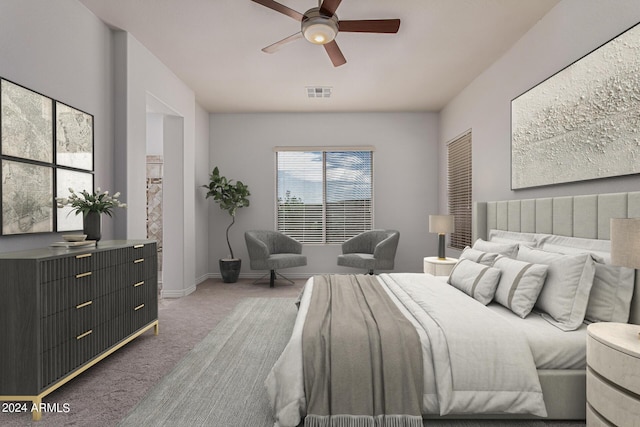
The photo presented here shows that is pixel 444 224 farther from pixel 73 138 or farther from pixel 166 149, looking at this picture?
pixel 73 138

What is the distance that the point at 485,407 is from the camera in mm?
1842

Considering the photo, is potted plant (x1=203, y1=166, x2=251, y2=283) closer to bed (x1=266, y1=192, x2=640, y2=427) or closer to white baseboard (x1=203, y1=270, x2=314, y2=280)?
white baseboard (x1=203, y1=270, x2=314, y2=280)

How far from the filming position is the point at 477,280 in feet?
8.83

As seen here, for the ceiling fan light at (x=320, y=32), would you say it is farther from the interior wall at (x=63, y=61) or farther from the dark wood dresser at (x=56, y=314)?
the dark wood dresser at (x=56, y=314)

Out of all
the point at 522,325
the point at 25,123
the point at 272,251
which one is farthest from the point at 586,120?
the point at 272,251

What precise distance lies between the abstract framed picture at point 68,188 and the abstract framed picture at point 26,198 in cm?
8

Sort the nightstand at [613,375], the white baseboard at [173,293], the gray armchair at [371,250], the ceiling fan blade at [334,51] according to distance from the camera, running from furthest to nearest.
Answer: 1. the gray armchair at [371,250]
2. the white baseboard at [173,293]
3. the ceiling fan blade at [334,51]
4. the nightstand at [613,375]

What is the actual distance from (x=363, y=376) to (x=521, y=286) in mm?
1307

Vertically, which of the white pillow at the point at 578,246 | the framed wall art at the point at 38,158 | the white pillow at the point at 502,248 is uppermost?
the framed wall art at the point at 38,158

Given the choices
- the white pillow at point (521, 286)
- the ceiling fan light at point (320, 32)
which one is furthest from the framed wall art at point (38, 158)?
the white pillow at point (521, 286)

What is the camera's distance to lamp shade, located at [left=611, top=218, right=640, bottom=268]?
1.60 meters

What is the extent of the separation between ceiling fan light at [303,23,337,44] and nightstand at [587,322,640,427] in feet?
8.56

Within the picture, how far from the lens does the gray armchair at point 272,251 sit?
5527 millimetres

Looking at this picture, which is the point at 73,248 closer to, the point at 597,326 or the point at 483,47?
the point at 597,326
